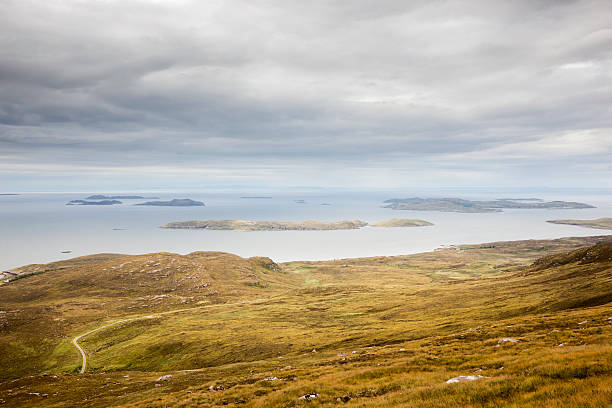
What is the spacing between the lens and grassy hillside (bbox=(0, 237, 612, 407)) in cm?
1788

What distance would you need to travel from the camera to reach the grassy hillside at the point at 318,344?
17875 mm

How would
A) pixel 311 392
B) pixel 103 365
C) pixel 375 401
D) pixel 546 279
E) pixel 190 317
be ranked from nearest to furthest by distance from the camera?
pixel 375 401, pixel 311 392, pixel 103 365, pixel 546 279, pixel 190 317

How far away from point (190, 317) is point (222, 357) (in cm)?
5959

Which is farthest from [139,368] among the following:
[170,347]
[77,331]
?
[77,331]

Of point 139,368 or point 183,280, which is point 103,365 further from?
point 183,280

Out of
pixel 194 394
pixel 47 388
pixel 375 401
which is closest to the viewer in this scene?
pixel 375 401

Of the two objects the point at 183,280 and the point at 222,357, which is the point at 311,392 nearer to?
the point at 222,357

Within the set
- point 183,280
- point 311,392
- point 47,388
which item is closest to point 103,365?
point 47,388

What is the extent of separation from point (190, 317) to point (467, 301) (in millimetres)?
102809

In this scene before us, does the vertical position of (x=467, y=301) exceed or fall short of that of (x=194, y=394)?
it falls short

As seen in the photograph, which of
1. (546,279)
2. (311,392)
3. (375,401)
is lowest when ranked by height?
(546,279)

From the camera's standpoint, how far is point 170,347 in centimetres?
8531

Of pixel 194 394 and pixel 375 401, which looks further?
pixel 194 394

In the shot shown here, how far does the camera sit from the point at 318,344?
65062 mm
